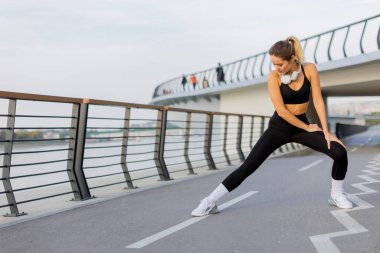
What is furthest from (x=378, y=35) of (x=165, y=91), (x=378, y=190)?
(x=165, y=91)

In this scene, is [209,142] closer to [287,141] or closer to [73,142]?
[73,142]

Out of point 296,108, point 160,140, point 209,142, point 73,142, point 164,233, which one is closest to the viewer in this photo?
point 164,233

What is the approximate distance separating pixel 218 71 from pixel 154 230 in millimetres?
36316

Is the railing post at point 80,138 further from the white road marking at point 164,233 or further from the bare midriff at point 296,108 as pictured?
the bare midriff at point 296,108

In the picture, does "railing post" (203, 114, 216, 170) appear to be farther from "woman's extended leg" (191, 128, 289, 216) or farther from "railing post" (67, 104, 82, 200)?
"woman's extended leg" (191, 128, 289, 216)

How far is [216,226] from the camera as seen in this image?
4992mm

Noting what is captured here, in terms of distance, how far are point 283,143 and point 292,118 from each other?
1.26 ft

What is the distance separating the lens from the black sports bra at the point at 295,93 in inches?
207

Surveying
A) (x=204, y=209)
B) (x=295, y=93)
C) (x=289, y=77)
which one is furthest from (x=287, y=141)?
(x=204, y=209)

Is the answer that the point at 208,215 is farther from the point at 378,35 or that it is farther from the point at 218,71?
the point at 218,71

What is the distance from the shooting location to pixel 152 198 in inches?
297

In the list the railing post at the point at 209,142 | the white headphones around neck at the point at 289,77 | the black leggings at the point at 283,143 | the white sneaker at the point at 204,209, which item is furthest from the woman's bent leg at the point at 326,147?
the railing post at the point at 209,142

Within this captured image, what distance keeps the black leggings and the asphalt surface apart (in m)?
0.42

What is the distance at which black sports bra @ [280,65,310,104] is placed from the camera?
5.26 metres
